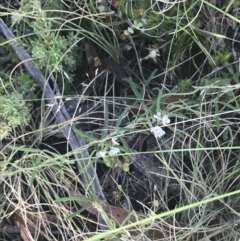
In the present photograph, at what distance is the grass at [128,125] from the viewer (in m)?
1.02

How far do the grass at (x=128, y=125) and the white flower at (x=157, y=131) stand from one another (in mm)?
15

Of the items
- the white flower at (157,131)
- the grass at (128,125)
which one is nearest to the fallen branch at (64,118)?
the grass at (128,125)

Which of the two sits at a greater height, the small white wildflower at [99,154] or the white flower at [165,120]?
the white flower at [165,120]

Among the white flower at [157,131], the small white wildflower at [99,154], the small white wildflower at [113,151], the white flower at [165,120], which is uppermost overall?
the white flower at [165,120]

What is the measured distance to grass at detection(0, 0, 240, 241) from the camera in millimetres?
1017

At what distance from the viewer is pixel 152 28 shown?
3.43 ft

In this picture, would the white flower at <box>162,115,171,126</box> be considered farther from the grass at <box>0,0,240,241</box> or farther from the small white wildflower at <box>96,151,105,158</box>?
the small white wildflower at <box>96,151,105,158</box>

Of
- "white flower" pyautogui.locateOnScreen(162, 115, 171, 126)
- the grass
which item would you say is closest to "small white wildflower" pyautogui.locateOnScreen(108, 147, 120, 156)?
the grass

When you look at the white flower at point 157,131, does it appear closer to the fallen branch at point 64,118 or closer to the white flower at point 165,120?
the white flower at point 165,120

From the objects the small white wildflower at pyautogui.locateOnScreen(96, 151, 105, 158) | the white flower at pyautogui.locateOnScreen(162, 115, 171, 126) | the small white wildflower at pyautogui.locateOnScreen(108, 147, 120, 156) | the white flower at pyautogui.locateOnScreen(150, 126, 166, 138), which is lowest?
the small white wildflower at pyautogui.locateOnScreen(96, 151, 105, 158)

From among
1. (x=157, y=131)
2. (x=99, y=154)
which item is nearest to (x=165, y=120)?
(x=157, y=131)

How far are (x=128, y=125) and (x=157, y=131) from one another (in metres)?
0.07

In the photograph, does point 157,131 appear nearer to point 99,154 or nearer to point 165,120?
point 165,120

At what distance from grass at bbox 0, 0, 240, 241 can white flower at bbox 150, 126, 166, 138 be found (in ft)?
0.05
